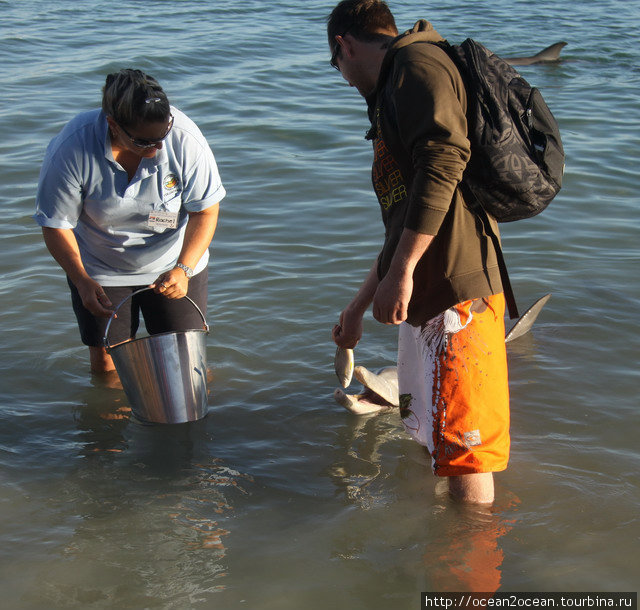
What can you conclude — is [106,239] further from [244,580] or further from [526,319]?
[526,319]

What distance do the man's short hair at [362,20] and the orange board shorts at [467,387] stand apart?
3.49ft

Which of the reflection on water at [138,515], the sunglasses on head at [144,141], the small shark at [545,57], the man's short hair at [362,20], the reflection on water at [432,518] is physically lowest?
the reflection on water at [432,518]

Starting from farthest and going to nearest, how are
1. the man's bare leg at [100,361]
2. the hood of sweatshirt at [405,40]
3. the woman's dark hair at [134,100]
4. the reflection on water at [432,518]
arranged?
Result: the man's bare leg at [100,361] < the woman's dark hair at [134,100] < the reflection on water at [432,518] < the hood of sweatshirt at [405,40]

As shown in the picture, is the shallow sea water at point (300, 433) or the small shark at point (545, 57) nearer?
the shallow sea water at point (300, 433)

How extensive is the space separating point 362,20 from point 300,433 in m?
2.18

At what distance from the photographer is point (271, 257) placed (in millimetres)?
6391

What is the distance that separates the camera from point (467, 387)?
298 centimetres

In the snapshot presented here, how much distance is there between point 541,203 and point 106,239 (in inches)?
84.2

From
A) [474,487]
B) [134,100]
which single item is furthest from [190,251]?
[474,487]

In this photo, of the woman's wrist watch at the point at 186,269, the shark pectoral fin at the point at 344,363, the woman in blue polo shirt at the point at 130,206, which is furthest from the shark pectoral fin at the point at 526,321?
the woman's wrist watch at the point at 186,269

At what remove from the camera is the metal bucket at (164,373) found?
3.80m

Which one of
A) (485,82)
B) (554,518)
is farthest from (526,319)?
(485,82)

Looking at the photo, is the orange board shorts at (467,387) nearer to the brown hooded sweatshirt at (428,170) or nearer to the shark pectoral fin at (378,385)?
the brown hooded sweatshirt at (428,170)

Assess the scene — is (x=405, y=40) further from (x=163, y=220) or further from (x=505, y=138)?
(x=163, y=220)
